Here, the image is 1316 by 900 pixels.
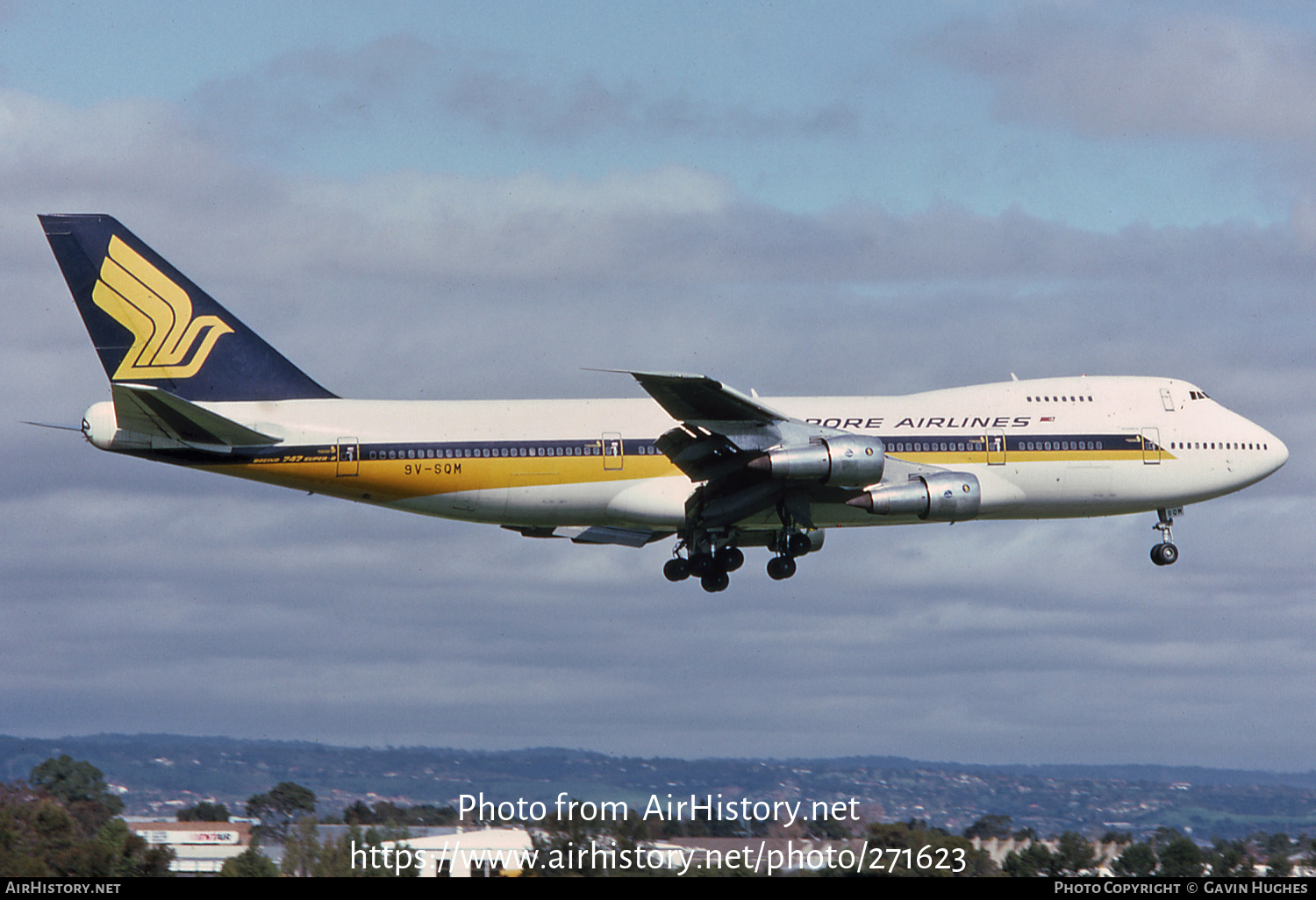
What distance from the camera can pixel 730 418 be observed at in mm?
45688

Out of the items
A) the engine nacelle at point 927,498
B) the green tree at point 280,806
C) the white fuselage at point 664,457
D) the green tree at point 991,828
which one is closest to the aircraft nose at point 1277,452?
the white fuselage at point 664,457

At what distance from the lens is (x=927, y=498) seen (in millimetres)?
47000

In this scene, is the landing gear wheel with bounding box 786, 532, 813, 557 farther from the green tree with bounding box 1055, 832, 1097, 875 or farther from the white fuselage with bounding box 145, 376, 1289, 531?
the green tree with bounding box 1055, 832, 1097, 875

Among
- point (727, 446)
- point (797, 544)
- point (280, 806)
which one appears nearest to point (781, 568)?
point (797, 544)

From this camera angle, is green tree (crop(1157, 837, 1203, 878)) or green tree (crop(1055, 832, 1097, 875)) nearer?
green tree (crop(1055, 832, 1097, 875))

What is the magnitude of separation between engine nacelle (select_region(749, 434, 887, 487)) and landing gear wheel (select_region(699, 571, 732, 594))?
22.2 ft

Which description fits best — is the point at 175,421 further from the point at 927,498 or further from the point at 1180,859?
the point at 1180,859

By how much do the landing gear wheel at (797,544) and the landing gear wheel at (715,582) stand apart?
114 inches

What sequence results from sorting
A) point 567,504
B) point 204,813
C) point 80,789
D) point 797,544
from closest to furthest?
1. point 567,504
2. point 797,544
3. point 204,813
4. point 80,789

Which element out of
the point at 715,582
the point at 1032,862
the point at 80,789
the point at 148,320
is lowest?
the point at 80,789

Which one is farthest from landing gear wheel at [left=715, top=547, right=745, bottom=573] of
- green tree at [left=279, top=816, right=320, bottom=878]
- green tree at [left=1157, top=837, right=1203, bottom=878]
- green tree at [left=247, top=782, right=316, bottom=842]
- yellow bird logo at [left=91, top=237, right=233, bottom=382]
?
green tree at [left=247, top=782, right=316, bottom=842]

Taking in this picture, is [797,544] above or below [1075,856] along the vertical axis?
above

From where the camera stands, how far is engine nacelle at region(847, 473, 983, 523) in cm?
4691

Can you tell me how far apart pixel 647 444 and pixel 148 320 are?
54.6 ft
